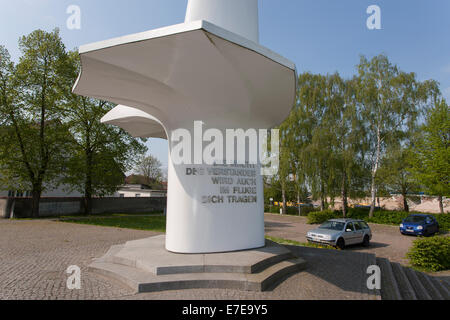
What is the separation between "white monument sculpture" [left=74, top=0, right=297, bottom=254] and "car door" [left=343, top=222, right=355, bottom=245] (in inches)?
274

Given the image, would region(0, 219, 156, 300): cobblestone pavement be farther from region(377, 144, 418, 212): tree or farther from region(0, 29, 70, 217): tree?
region(377, 144, 418, 212): tree

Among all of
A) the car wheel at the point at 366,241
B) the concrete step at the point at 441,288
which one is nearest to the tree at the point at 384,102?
the car wheel at the point at 366,241

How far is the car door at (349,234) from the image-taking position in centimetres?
1336

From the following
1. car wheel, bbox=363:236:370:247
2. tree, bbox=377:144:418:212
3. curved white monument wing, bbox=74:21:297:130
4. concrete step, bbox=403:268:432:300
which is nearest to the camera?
curved white monument wing, bbox=74:21:297:130

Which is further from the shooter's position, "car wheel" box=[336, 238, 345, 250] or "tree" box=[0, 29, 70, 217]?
"tree" box=[0, 29, 70, 217]

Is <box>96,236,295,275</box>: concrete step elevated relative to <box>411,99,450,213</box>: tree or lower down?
lower down

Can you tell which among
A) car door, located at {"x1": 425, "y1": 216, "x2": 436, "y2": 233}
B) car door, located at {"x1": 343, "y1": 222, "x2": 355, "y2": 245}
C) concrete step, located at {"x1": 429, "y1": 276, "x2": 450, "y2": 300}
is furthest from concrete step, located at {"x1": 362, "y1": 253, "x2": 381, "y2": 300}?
car door, located at {"x1": 425, "y1": 216, "x2": 436, "y2": 233}

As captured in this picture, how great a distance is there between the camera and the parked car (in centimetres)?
1299

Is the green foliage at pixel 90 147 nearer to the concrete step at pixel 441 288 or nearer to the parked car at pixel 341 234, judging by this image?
the parked car at pixel 341 234

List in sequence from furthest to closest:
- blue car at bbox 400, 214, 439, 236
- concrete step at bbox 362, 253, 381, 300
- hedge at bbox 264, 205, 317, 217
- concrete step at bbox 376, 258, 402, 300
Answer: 1. hedge at bbox 264, 205, 317, 217
2. blue car at bbox 400, 214, 439, 236
3. concrete step at bbox 376, 258, 402, 300
4. concrete step at bbox 362, 253, 381, 300

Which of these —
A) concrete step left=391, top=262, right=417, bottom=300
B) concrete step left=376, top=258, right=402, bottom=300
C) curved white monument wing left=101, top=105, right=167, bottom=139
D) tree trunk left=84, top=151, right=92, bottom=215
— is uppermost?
curved white monument wing left=101, top=105, right=167, bottom=139

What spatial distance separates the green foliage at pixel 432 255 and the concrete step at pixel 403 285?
201cm

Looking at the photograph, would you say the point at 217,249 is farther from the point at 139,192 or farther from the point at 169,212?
the point at 139,192
